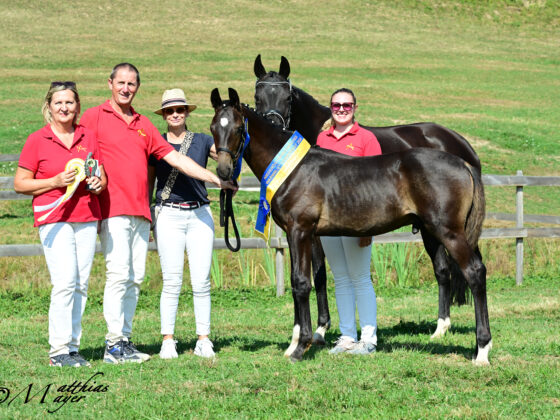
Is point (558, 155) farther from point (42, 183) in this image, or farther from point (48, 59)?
point (48, 59)

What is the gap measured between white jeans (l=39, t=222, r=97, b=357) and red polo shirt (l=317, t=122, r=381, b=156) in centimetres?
233

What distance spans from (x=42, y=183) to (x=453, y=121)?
940 inches

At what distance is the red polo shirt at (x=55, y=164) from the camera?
6012mm

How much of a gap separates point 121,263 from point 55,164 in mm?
985

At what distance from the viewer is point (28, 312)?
371 inches

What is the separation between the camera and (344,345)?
691cm

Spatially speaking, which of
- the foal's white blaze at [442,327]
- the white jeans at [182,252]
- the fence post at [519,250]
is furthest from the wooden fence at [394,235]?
the white jeans at [182,252]

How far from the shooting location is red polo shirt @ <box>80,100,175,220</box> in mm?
6297

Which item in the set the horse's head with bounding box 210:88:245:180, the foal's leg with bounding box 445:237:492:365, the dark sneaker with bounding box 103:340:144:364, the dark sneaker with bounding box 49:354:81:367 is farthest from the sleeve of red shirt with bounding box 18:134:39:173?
the foal's leg with bounding box 445:237:492:365

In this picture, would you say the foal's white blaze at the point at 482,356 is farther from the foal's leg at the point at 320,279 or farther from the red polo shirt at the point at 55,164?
the red polo shirt at the point at 55,164

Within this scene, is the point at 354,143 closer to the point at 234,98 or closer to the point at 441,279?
the point at 234,98

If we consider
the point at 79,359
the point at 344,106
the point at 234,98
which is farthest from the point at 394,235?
the point at 79,359
